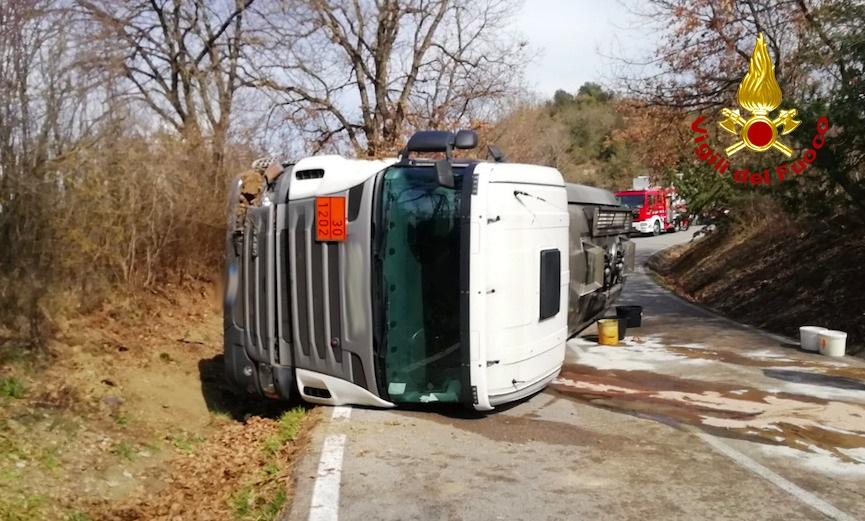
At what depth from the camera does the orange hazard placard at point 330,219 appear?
255 inches

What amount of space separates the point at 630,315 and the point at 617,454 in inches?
287

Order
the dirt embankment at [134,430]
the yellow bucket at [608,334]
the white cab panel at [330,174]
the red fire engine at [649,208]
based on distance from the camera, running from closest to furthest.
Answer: the dirt embankment at [134,430] → the white cab panel at [330,174] → the yellow bucket at [608,334] → the red fire engine at [649,208]

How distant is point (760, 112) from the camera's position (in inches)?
576

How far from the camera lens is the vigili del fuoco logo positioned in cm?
1263

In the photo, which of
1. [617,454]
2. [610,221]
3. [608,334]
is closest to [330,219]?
[617,454]

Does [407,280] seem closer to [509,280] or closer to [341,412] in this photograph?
[509,280]

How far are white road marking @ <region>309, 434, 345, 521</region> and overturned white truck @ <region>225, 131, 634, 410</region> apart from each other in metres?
0.78

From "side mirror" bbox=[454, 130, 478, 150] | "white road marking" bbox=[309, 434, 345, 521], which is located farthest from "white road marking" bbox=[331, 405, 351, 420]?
"side mirror" bbox=[454, 130, 478, 150]

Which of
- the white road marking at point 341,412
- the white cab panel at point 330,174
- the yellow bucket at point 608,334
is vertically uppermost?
the white cab panel at point 330,174

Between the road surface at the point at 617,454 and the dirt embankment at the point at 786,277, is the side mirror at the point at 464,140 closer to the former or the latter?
the road surface at the point at 617,454

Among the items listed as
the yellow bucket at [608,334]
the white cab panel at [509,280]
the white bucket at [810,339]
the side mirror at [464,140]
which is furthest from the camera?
the yellow bucket at [608,334]

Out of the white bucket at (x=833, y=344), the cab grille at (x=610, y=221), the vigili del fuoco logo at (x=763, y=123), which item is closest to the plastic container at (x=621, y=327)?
the cab grille at (x=610, y=221)

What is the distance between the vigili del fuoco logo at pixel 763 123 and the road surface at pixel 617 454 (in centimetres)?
494

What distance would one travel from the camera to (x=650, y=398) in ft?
26.1
